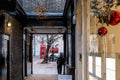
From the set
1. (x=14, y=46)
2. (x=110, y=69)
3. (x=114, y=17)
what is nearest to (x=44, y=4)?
(x=14, y=46)

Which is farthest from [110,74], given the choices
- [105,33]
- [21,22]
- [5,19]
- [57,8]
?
[21,22]

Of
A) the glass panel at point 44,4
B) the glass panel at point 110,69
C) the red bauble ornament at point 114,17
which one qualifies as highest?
the glass panel at point 44,4

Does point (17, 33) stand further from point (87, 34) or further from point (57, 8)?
point (87, 34)

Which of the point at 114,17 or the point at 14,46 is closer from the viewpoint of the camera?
the point at 114,17

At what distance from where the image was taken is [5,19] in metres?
9.62

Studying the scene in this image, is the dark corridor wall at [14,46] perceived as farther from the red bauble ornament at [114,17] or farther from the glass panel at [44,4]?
the red bauble ornament at [114,17]

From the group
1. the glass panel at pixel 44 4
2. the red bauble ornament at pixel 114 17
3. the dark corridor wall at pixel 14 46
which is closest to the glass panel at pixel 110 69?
the red bauble ornament at pixel 114 17

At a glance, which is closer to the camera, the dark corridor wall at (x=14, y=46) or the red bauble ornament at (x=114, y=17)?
the red bauble ornament at (x=114, y=17)

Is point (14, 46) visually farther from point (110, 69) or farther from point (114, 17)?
point (114, 17)

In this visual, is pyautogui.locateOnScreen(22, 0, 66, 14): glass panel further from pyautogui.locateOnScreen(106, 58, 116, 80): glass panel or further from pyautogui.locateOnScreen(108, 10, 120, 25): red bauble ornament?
pyautogui.locateOnScreen(108, 10, 120, 25): red bauble ornament

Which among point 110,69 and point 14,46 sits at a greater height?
point 14,46

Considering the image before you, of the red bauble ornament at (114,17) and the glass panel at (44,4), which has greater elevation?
the glass panel at (44,4)

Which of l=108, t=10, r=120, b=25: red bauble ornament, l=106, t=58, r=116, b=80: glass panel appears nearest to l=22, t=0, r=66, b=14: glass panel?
l=106, t=58, r=116, b=80: glass panel

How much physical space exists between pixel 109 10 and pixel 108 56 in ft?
2.20
